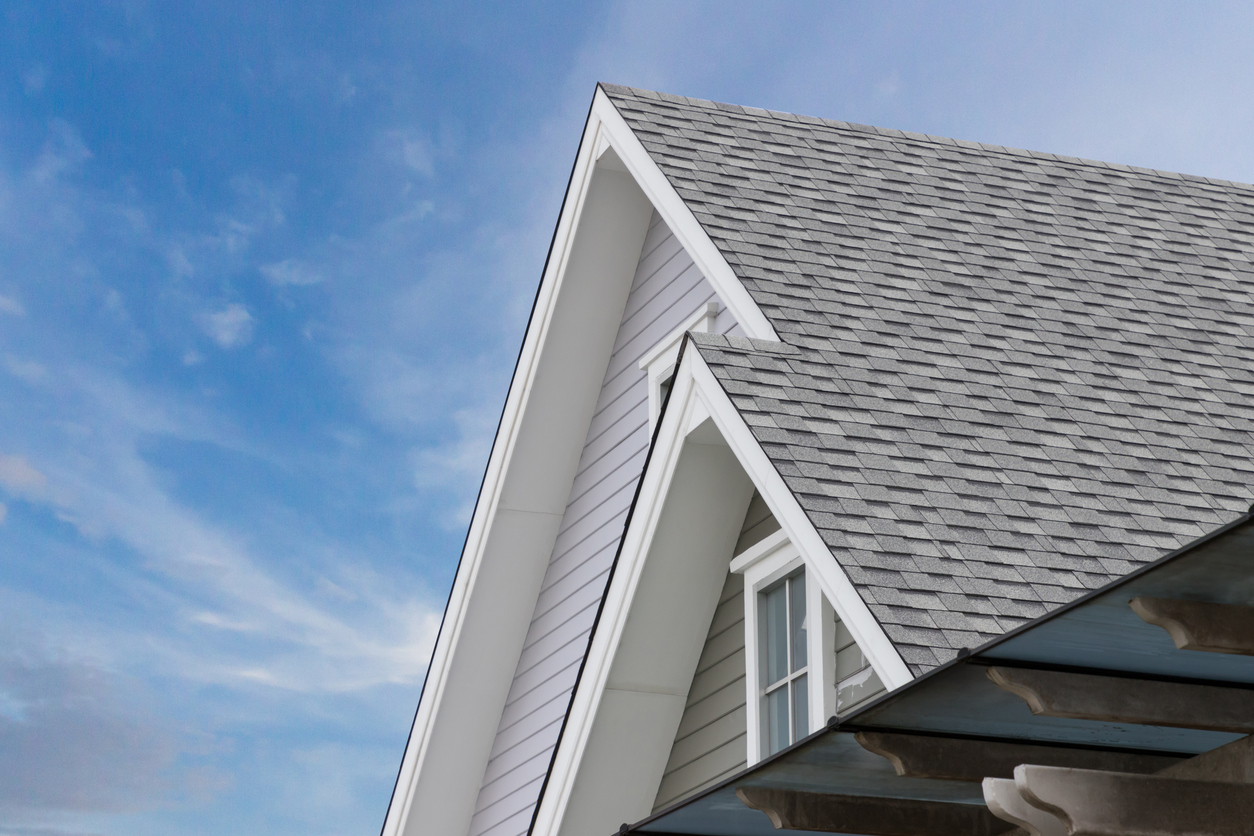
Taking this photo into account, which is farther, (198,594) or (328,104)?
(328,104)

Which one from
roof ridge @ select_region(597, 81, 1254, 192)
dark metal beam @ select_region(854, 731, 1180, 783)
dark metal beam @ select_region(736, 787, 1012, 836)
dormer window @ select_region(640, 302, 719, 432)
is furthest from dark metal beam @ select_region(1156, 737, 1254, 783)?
roof ridge @ select_region(597, 81, 1254, 192)

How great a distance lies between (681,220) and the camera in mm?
8211

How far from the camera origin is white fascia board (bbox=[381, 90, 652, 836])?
9.73 metres

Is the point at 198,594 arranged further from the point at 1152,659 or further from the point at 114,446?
the point at 1152,659

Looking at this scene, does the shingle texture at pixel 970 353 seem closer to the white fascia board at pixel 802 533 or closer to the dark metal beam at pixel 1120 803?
the white fascia board at pixel 802 533

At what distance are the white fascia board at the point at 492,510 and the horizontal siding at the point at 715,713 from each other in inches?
106

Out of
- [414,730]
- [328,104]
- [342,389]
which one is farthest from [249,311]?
[414,730]

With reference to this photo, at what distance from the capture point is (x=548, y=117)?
370 ft

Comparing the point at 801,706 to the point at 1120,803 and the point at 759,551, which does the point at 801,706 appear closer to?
the point at 759,551

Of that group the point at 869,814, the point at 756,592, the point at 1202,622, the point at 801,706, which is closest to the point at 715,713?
the point at 756,592

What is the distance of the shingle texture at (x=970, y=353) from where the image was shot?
5.75 metres

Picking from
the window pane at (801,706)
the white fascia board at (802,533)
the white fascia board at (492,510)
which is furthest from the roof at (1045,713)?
the white fascia board at (492,510)

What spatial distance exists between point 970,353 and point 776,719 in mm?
2154

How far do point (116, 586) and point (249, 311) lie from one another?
1097 inches
